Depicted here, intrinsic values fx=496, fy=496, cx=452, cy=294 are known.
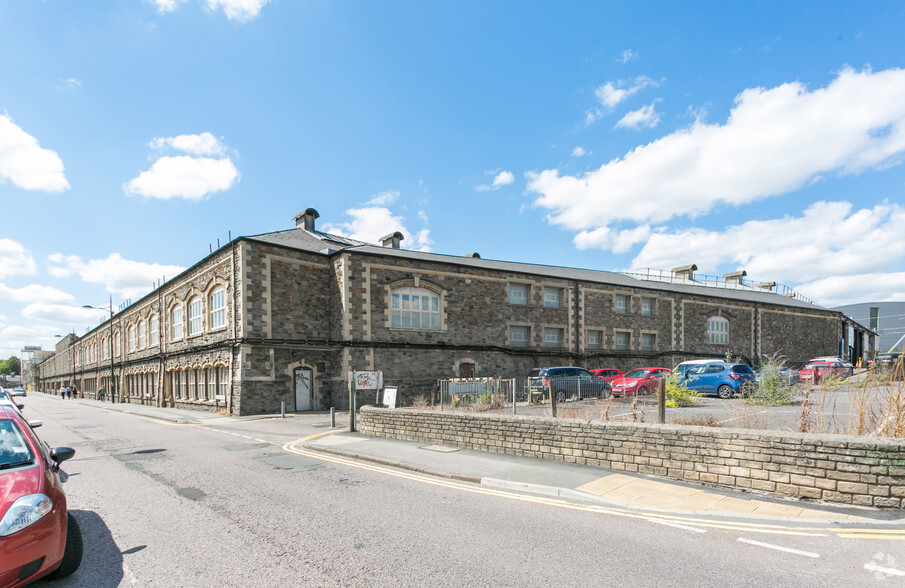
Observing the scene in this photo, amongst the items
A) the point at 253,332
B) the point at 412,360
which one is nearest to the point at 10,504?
the point at 253,332

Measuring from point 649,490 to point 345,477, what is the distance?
5.27m

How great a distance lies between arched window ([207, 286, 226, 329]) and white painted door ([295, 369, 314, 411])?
4.98 m

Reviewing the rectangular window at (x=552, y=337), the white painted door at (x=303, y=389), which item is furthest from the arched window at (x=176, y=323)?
the rectangular window at (x=552, y=337)

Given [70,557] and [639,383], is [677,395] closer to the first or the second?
[639,383]

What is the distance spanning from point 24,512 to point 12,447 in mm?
1282

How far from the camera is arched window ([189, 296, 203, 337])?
98.4 ft

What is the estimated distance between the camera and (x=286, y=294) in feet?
84.6

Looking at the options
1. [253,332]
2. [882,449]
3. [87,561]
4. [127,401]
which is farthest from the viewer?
[127,401]

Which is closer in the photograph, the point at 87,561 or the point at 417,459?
the point at 87,561

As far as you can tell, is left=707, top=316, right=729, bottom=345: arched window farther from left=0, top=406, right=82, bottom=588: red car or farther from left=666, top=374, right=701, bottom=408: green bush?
left=0, top=406, right=82, bottom=588: red car

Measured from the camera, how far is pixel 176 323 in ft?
112

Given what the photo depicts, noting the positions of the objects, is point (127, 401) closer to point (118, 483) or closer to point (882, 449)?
point (118, 483)

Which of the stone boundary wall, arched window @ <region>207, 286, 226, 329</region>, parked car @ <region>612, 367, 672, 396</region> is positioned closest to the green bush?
parked car @ <region>612, 367, 672, 396</region>

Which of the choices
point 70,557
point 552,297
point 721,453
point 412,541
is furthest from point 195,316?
point 721,453
